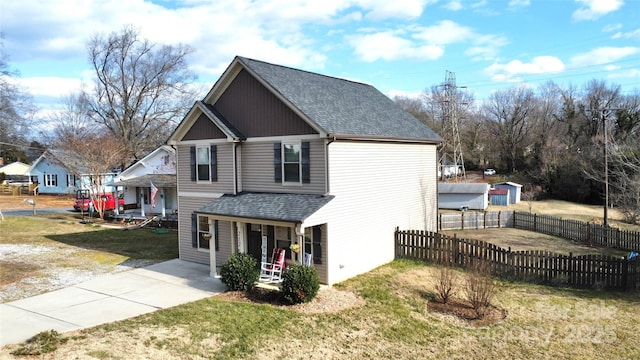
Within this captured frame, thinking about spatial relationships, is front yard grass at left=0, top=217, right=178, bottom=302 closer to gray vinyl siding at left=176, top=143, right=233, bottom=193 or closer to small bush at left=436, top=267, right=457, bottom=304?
gray vinyl siding at left=176, top=143, right=233, bottom=193

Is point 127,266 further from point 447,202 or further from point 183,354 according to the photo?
point 447,202

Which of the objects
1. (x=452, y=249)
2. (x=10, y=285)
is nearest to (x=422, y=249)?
(x=452, y=249)

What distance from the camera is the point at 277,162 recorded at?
658 inches

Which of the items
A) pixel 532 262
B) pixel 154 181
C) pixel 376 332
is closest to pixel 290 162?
pixel 376 332

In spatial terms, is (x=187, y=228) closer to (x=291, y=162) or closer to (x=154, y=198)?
(x=291, y=162)

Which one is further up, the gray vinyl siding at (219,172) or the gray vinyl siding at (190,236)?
the gray vinyl siding at (219,172)

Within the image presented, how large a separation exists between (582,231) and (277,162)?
58.8 feet

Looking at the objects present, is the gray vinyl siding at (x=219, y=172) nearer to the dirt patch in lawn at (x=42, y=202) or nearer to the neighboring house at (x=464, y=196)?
the neighboring house at (x=464, y=196)

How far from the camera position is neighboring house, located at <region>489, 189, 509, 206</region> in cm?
4291

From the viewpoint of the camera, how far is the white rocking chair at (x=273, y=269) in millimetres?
15367

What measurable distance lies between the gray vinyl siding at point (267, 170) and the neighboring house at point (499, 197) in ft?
105

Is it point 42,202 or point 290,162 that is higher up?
point 290,162

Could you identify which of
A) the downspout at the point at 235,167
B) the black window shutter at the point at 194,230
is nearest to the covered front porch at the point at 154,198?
the black window shutter at the point at 194,230

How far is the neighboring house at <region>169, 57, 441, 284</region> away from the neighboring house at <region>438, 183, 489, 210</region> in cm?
2007
